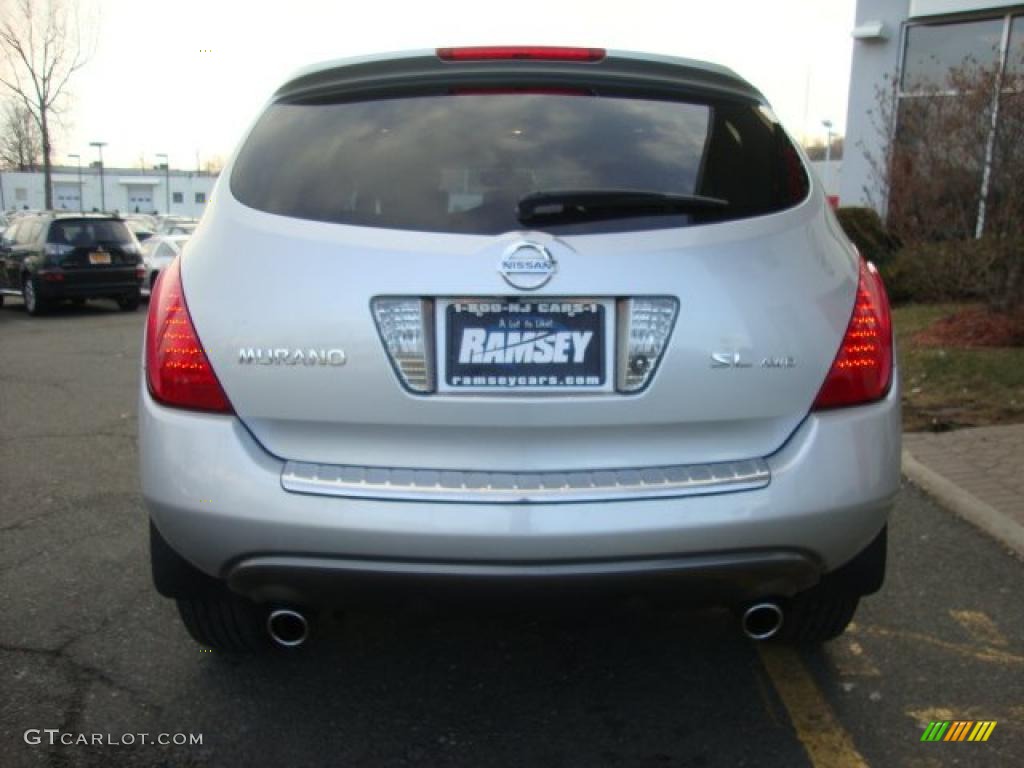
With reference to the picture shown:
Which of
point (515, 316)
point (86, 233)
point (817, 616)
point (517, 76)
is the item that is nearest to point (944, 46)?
point (817, 616)

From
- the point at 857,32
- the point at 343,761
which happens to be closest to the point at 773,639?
the point at 343,761

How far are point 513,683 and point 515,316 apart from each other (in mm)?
1312

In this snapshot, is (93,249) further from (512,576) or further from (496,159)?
(512,576)

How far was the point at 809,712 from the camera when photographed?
2744 millimetres

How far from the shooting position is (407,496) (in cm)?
215

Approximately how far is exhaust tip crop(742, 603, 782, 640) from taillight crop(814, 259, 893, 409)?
0.60 metres

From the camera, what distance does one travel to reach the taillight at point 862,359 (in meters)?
2.28

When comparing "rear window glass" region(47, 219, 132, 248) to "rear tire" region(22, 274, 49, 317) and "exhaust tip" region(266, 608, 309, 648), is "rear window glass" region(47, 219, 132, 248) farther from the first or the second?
"exhaust tip" region(266, 608, 309, 648)

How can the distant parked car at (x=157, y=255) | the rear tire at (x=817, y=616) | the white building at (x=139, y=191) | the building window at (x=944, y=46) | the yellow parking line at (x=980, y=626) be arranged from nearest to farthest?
1. the rear tire at (x=817, y=616)
2. the yellow parking line at (x=980, y=626)
3. the building window at (x=944, y=46)
4. the distant parked car at (x=157, y=255)
5. the white building at (x=139, y=191)

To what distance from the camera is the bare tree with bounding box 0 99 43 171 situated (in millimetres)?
33653

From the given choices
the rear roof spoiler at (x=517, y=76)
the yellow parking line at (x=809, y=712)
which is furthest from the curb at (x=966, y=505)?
the rear roof spoiler at (x=517, y=76)

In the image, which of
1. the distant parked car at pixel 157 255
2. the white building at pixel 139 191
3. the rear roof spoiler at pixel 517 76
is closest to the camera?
the rear roof spoiler at pixel 517 76

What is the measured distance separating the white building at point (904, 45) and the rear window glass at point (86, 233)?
40.4 feet

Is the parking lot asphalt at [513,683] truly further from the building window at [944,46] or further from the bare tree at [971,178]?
the building window at [944,46]
